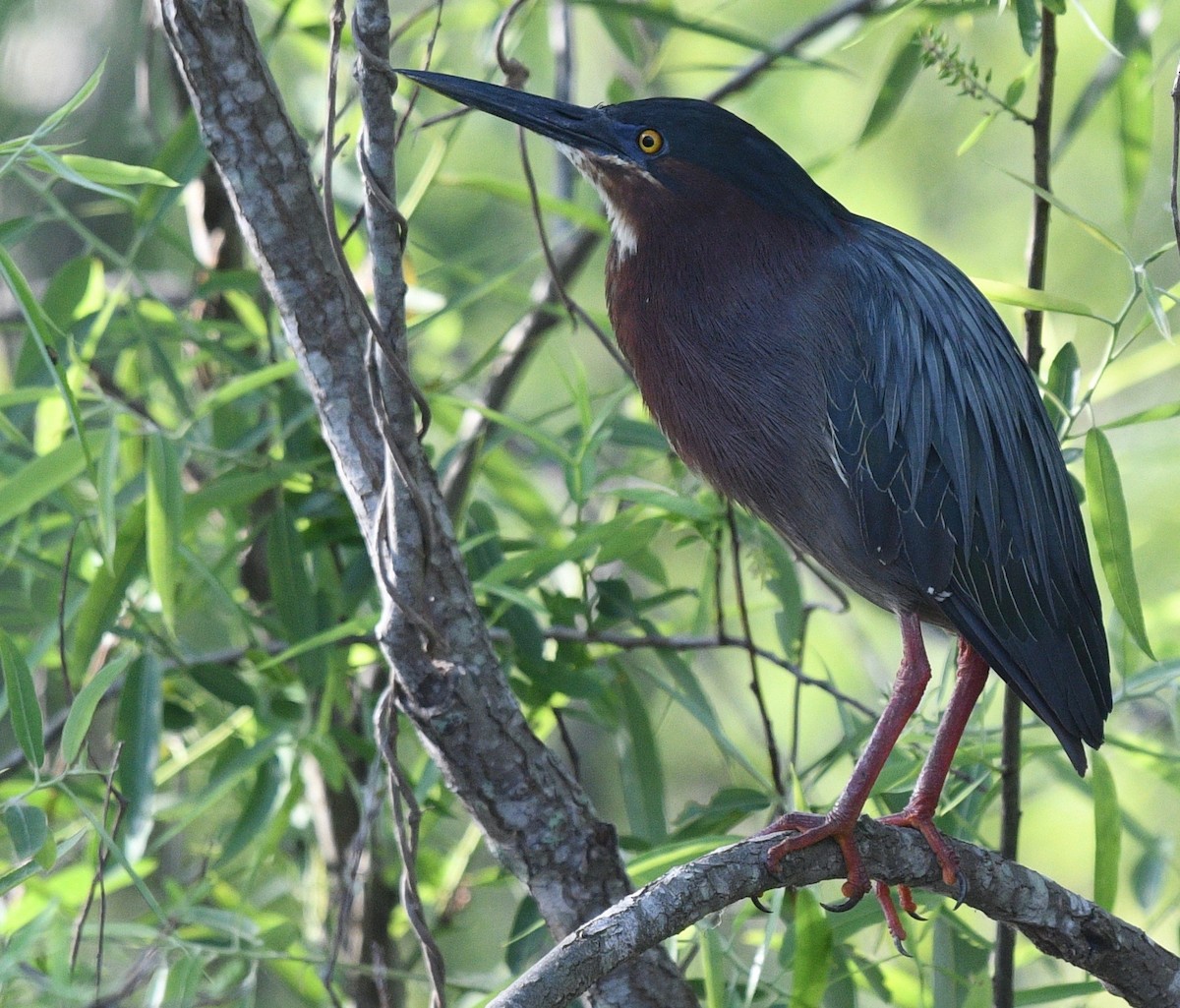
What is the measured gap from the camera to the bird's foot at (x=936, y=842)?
1677 millimetres

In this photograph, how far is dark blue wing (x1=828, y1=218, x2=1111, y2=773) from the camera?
1793 mm

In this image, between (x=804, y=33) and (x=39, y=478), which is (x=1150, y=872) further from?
(x=39, y=478)

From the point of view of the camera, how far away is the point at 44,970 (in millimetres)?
2266

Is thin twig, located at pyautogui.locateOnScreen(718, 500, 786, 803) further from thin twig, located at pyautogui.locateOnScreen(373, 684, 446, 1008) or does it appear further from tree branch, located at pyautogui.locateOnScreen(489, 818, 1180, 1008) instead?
thin twig, located at pyautogui.locateOnScreen(373, 684, 446, 1008)

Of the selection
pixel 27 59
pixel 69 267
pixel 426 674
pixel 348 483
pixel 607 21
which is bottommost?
pixel 426 674

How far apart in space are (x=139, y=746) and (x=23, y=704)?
0.53 m

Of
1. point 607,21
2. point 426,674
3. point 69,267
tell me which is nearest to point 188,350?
point 69,267

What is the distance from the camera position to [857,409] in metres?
1.81

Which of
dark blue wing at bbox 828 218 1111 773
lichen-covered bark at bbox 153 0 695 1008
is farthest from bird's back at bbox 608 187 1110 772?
lichen-covered bark at bbox 153 0 695 1008

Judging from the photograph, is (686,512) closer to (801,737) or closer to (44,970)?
(44,970)

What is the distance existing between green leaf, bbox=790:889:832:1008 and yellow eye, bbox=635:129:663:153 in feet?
3.50

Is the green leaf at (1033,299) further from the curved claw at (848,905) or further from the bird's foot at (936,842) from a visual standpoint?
the curved claw at (848,905)

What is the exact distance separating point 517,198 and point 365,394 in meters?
0.99

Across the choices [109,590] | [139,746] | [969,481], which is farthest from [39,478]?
[969,481]
